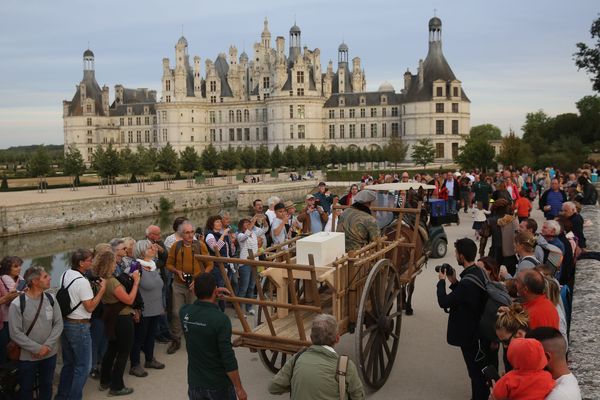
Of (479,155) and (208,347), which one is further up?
(479,155)

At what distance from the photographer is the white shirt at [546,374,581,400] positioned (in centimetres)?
282

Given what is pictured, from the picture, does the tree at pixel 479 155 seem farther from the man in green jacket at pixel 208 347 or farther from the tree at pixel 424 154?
the man in green jacket at pixel 208 347

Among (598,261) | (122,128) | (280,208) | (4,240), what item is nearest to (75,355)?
(280,208)

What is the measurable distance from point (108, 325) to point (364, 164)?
6035 centimetres

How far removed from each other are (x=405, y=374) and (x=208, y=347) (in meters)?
2.73

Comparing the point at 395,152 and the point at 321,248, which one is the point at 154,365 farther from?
the point at 395,152

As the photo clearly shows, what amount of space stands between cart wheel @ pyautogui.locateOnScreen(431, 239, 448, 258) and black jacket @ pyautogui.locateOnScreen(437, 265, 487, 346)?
23.3 feet

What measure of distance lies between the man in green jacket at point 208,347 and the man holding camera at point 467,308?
1.82 meters

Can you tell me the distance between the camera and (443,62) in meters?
63.8

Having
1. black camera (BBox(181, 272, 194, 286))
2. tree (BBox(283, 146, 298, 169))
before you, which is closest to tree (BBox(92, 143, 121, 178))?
tree (BBox(283, 146, 298, 169))

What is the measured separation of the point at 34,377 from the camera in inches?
185

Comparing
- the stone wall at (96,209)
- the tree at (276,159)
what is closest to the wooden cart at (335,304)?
the stone wall at (96,209)

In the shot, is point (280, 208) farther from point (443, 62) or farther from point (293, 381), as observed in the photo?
point (443, 62)

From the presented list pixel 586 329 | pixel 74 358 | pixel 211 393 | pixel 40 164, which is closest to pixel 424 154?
pixel 40 164
